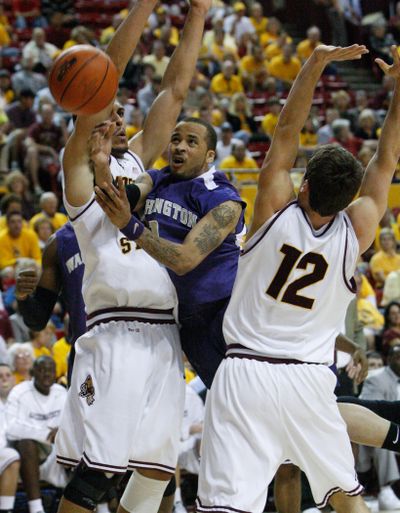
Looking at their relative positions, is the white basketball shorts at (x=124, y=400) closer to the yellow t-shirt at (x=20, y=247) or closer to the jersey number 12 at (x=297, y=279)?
the jersey number 12 at (x=297, y=279)

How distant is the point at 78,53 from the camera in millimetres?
4879

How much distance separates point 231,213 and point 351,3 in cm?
1703

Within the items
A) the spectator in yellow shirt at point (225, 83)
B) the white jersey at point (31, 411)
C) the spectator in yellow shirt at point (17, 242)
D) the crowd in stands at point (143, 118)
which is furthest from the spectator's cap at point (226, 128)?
the white jersey at point (31, 411)

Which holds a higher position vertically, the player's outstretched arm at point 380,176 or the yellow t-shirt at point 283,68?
the yellow t-shirt at point 283,68

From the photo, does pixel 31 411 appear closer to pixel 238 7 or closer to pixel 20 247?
pixel 20 247

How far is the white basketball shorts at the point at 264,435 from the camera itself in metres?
4.49

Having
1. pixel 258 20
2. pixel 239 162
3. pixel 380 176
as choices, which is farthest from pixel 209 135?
pixel 258 20

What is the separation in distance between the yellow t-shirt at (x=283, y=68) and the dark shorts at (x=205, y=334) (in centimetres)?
1377

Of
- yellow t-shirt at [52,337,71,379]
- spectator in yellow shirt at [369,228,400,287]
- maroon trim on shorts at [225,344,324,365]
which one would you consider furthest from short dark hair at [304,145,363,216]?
spectator in yellow shirt at [369,228,400,287]

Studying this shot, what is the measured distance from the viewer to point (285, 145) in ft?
15.3

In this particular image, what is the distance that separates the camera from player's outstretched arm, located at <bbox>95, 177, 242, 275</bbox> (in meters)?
4.75

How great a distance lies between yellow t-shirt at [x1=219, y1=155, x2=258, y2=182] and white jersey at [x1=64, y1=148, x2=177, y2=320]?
9.09 metres

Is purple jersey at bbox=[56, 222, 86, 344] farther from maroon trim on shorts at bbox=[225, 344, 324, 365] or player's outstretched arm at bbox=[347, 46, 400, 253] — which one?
player's outstretched arm at bbox=[347, 46, 400, 253]

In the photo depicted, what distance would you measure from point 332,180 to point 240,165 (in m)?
9.97
